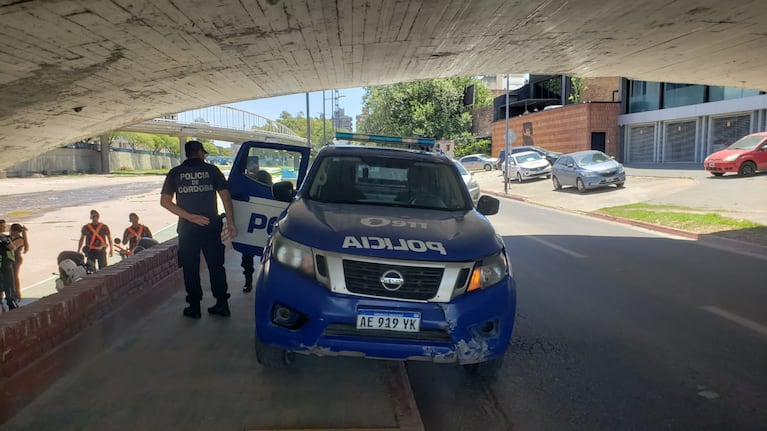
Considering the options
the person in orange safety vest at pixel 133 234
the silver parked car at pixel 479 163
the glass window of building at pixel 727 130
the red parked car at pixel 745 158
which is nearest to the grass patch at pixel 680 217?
the red parked car at pixel 745 158

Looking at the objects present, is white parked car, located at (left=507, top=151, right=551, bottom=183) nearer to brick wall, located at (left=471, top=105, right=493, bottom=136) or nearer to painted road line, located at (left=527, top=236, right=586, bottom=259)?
painted road line, located at (left=527, top=236, right=586, bottom=259)

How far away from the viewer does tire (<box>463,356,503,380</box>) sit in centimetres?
407

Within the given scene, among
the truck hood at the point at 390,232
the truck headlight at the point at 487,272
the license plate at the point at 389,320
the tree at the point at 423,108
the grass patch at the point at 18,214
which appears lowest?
the grass patch at the point at 18,214

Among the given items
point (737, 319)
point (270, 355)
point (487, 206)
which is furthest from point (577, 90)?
point (270, 355)

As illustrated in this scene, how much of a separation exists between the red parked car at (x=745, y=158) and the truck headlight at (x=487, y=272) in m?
21.2

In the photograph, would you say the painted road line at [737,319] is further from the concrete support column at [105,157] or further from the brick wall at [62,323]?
the concrete support column at [105,157]

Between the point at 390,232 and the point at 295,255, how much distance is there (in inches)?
26.3

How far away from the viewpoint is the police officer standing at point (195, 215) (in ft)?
17.5

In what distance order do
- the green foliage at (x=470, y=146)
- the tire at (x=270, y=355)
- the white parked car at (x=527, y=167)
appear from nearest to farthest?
the tire at (x=270, y=355)
the white parked car at (x=527, y=167)
the green foliage at (x=470, y=146)

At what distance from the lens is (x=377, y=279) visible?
11.5 ft

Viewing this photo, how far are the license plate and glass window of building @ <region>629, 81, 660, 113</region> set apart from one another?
33.9 metres

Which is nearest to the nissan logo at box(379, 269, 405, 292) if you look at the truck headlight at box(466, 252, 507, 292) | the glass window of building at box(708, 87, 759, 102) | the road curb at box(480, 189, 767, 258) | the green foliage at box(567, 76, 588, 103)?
the truck headlight at box(466, 252, 507, 292)

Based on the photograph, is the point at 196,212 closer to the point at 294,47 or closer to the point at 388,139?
the point at 388,139

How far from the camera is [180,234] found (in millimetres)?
5398
